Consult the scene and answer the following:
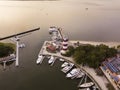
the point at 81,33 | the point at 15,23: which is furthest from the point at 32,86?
the point at 15,23

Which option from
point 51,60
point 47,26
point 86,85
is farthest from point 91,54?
point 47,26

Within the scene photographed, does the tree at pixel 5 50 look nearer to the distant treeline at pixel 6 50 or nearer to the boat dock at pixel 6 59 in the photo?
the distant treeline at pixel 6 50

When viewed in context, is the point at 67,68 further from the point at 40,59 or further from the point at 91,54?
the point at 40,59

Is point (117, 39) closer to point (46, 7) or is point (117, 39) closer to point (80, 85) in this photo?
point (80, 85)

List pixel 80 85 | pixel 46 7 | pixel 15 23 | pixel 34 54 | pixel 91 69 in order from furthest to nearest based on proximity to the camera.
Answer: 1. pixel 46 7
2. pixel 15 23
3. pixel 34 54
4. pixel 91 69
5. pixel 80 85

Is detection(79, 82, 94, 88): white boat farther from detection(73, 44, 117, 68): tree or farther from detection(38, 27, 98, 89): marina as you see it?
detection(73, 44, 117, 68): tree

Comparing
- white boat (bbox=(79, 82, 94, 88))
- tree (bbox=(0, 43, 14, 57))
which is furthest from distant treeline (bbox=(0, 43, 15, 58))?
white boat (bbox=(79, 82, 94, 88))
